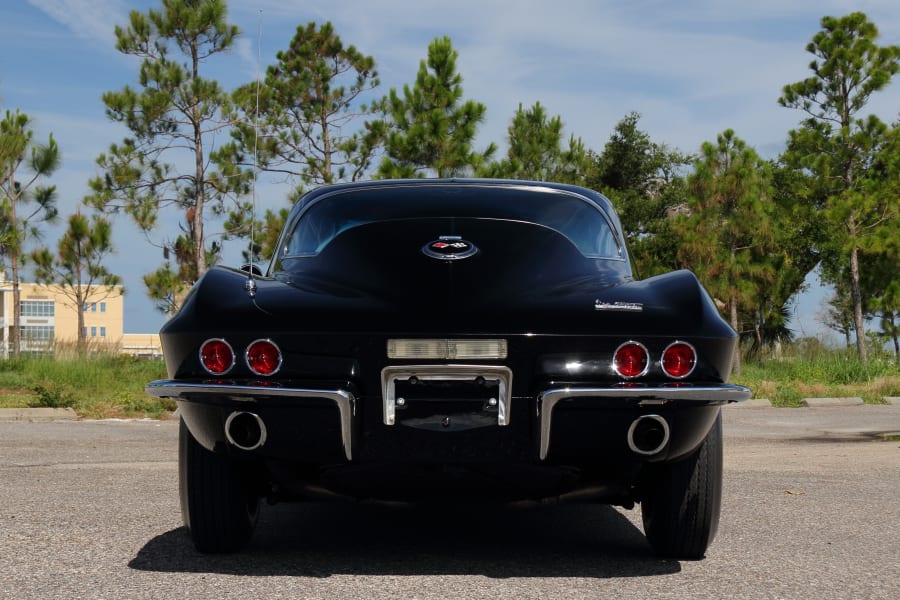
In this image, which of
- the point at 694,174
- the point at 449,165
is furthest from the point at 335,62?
the point at 694,174

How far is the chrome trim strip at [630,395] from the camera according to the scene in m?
3.43

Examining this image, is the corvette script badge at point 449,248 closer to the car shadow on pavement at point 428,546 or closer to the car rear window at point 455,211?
the car rear window at point 455,211

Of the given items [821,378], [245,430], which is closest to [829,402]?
[821,378]

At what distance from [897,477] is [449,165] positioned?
19.6 meters

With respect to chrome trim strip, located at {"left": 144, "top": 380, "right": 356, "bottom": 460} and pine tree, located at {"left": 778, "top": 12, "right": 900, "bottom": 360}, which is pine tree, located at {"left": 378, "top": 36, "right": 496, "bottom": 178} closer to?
pine tree, located at {"left": 778, "top": 12, "right": 900, "bottom": 360}

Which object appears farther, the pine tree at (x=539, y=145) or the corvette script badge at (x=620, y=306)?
the pine tree at (x=539, y=145)

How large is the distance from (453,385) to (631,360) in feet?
1.98

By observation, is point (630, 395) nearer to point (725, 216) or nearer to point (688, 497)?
point (688, 497)

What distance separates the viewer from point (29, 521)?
507cm

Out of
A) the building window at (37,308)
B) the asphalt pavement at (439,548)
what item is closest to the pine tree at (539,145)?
the asphalt pavement at (439,548)

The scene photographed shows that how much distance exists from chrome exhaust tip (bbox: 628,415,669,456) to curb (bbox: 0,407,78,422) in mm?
11000

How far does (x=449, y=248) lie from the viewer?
4012 millimetres

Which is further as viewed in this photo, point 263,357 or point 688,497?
point 688,497

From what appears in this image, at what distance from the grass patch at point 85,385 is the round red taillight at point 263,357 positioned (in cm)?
1063
